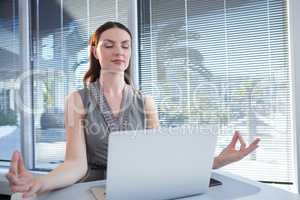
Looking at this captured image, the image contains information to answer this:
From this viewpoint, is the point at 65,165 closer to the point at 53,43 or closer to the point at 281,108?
the point at 281,108

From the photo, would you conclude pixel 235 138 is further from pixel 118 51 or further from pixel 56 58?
pixel 56 58

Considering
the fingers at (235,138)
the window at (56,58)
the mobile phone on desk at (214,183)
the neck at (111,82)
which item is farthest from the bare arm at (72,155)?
the window at (56,58)

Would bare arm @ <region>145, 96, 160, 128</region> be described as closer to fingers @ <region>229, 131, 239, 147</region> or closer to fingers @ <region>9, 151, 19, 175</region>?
fingers @ <region>229, 131, 239, 147</region>

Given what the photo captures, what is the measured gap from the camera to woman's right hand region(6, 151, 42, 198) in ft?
2.63

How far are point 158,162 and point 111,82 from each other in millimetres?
806

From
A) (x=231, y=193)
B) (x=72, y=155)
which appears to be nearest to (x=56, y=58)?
(x=72, y=155)

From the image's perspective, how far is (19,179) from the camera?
807mm

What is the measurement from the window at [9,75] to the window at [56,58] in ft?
0.84

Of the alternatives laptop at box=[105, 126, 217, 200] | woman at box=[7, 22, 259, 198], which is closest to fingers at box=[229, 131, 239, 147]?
woman at box=[7, 22, 259, 198]

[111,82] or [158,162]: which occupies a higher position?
[111,82]

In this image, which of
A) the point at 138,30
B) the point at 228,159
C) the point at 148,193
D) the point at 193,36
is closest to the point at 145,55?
the point at 138,30

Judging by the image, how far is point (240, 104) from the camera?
225cm

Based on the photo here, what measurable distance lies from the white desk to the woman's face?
24.6 inches

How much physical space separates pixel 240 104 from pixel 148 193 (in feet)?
5.44
